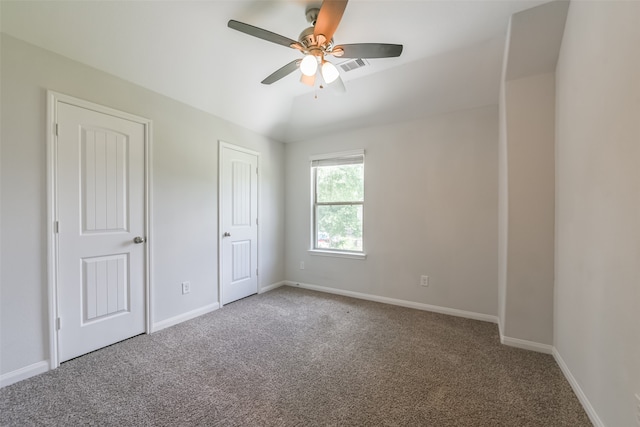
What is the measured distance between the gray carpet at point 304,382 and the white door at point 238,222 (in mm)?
818

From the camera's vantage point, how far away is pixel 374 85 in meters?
3.03

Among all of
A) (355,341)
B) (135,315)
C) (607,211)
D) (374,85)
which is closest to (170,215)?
(135,315)

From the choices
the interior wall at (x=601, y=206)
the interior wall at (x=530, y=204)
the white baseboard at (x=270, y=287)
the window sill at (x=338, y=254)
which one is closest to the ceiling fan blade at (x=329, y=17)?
the interior wall at (x=601, y=206)

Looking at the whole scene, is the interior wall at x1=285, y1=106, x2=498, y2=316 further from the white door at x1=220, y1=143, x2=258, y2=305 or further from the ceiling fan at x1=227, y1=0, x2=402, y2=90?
the ceiling fan at x1=227, y1=0, x2=402, y2=90

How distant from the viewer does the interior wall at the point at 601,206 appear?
3.91 feet

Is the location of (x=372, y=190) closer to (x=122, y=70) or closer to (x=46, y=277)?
(x=122, y=70)

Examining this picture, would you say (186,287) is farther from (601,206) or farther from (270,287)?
(601,206)

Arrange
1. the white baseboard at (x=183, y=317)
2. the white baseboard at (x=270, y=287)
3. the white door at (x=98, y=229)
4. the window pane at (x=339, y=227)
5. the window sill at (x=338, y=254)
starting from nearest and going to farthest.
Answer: the white door at (x=98, y=229)
the white baseboard at (x=183, y=317)
the window sill at (x=338, y=254)
the window pane at (x=339, y=227)
the white baseboard at (x=270, y=287)

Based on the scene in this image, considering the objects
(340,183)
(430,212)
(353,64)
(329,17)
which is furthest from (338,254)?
(329,17)

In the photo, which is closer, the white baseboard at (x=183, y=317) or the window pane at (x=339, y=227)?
the white baseboard at (x=183, y=317)

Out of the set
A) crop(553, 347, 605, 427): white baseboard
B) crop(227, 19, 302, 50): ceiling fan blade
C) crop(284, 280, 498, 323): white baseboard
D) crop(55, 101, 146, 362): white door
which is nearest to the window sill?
crop(284, 280, 498, 323): white baseboard

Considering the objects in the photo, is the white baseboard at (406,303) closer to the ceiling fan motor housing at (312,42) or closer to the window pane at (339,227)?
the window pane at (339,227)

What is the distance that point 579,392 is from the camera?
5.45 ft

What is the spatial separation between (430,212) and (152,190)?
309 centimetres
